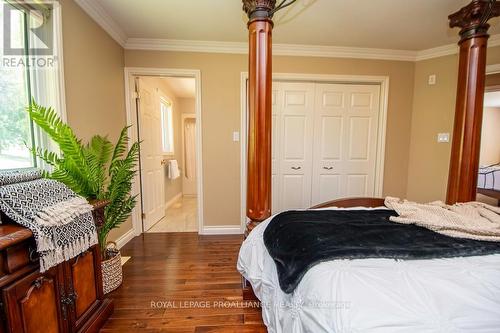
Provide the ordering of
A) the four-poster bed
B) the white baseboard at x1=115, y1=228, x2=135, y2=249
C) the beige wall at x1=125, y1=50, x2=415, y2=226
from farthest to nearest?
the beige wall at x1=125, y1=50, x2=415, y2=226 < the white baseboard at x1=115, y1=228, x2=135, y2=249 < the four-poster bed

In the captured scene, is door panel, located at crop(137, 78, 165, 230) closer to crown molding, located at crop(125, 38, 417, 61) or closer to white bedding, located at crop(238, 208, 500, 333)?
crown molding, located at crop(125, 38, 417, 61)

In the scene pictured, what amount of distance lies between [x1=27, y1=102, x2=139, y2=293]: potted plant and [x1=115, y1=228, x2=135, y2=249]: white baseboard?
2.31 feet

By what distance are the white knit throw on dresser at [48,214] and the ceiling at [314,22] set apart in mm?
1762

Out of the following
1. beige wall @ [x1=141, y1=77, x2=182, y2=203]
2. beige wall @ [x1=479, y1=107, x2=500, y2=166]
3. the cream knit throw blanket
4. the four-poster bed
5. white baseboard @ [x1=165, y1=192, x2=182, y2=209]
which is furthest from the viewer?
beige wall @ [x1=479, y1=107, x2=500, y2=166]

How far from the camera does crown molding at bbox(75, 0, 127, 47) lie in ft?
6.31

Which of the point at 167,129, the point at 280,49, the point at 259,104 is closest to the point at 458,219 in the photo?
the point at 259,104

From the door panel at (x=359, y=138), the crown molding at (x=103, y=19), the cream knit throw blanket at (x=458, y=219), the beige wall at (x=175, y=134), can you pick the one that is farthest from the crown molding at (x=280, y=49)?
the cream knit throw blanket at (x=458, y=219)

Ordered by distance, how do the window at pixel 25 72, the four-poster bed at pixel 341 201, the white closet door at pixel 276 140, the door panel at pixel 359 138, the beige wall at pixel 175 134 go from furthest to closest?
the beige wall at pixel 175 134 → the door panel at pixel 359 138 → the white closet door at pixel 276 140 → the window at pixel 25 72 → the four-poster bed at pixel 341 201

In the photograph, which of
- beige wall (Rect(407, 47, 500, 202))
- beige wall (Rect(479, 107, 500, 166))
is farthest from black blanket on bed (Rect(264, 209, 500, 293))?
beige wall (Rect(479, 107, 500, 166))

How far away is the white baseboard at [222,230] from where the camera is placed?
2.93 meters

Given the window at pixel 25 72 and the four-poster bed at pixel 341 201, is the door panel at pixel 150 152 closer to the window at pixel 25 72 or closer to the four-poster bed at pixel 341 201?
the window at pixel 25 72

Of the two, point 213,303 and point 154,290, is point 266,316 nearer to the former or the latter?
point 213,303

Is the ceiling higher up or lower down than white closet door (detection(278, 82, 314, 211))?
higher up

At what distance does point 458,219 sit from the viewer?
3.91ft
